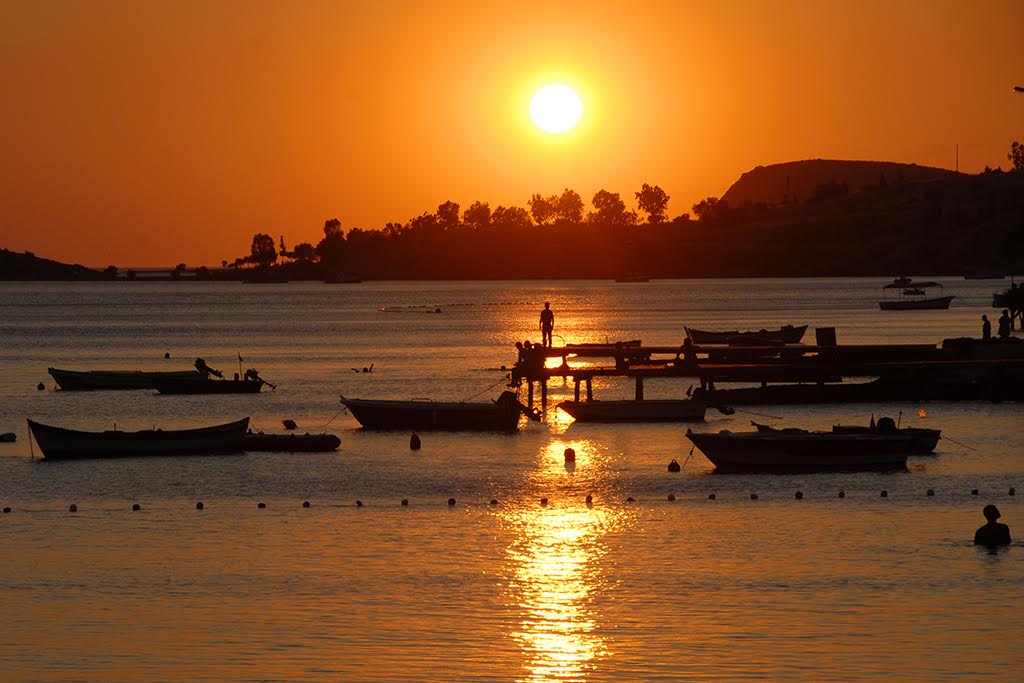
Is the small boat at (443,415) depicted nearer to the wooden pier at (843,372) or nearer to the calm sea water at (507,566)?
the calm sea water at (507,566)

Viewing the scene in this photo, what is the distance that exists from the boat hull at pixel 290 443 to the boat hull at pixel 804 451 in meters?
15.7

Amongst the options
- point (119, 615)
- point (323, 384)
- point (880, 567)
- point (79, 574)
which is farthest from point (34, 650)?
point (323, 384)

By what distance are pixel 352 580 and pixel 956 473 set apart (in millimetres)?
24396

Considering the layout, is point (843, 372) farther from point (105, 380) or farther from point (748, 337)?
point (105, 380)

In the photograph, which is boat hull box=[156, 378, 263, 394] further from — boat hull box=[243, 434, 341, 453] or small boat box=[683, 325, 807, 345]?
boat hull box=[243, 434, 341, 453]

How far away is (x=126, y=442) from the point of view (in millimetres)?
56281

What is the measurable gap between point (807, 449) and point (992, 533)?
39.7ft

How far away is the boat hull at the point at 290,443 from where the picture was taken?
2299 inches

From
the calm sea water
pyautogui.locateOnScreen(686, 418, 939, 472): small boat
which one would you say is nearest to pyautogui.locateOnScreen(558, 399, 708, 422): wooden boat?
the calm sea water

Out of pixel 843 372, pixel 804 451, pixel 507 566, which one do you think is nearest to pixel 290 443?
pixel 804 451

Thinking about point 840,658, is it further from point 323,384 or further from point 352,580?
point 323,384

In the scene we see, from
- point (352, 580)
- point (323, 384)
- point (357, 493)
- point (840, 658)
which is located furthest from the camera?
point (323, 384)

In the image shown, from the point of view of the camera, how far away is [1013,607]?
31.3m

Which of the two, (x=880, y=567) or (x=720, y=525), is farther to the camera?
(x=720, y=525)
